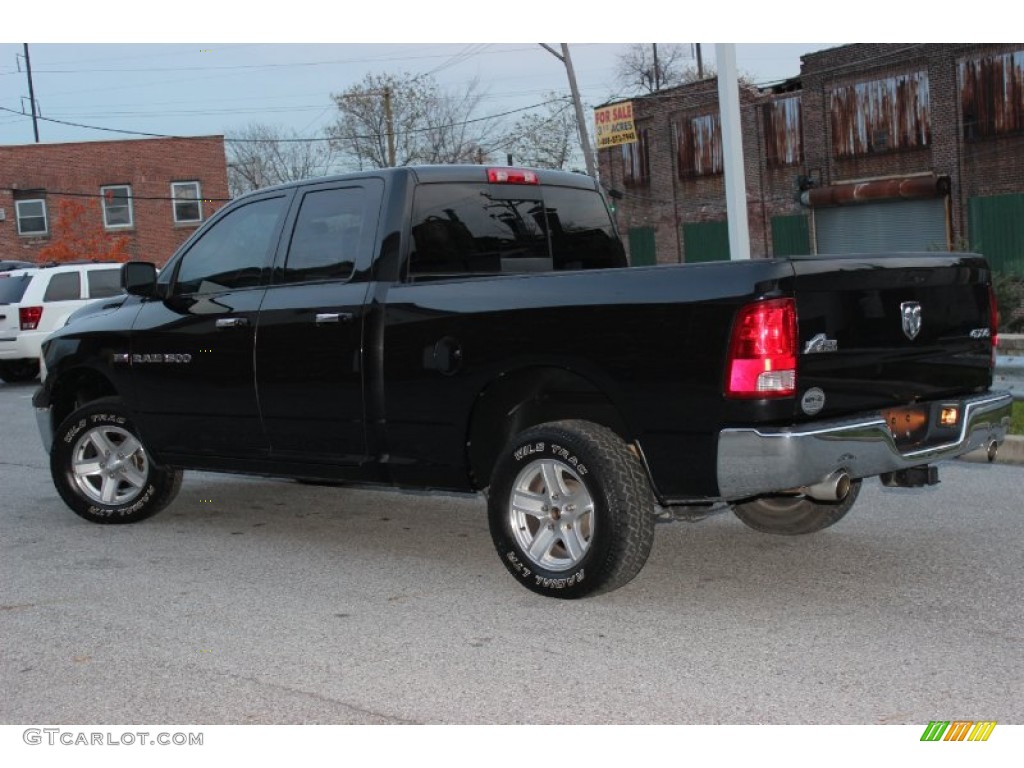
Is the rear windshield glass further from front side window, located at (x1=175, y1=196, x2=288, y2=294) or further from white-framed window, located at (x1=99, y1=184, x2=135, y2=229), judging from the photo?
white-framed window, located at (x1=99, y1=184, x2=135, y2=229)

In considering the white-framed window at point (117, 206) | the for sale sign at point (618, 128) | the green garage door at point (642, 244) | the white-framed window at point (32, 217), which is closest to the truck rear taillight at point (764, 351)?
the for sale sign at point (618, 128)

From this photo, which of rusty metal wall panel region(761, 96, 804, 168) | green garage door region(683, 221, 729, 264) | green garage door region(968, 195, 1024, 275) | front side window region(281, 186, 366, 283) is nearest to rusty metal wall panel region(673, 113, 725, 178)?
green garage door region(683, 221, 729, 264)

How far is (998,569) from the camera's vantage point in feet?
19.5

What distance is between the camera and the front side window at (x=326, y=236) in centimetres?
654

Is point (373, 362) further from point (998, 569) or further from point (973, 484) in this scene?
point (973, 484)

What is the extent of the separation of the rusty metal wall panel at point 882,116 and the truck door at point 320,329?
3136cm

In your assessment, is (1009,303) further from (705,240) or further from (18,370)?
(705,240)

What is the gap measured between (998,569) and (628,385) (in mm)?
2055

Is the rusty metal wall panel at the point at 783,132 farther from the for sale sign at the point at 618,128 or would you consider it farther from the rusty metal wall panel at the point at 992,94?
the for sale sign at the point at 618,128

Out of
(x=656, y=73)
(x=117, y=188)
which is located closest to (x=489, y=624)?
(x=117, y=188)

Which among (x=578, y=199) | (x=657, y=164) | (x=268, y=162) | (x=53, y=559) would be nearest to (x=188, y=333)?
(x=53, y=559)

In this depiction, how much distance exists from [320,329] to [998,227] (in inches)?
1207

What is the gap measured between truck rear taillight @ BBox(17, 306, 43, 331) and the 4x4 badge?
57.5 feet

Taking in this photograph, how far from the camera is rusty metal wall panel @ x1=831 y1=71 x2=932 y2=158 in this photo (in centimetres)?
3506
